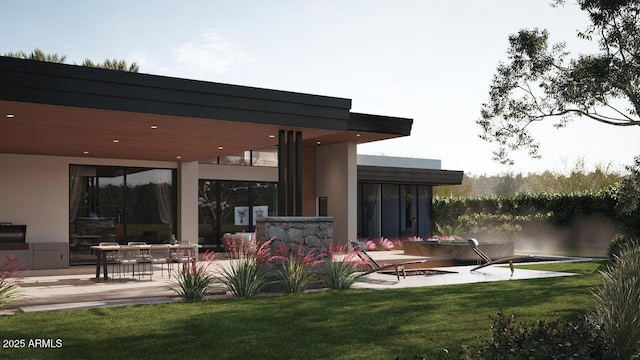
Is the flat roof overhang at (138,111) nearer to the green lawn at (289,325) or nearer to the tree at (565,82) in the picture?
the green lawn at (289,325)

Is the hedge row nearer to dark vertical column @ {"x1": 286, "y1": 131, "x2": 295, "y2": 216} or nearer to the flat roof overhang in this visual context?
the flat roof overhang

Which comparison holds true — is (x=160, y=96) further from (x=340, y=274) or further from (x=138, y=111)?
(x=340, y=274)

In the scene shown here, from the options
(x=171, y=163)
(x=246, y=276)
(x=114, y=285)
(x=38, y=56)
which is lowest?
(x=114, y=285)

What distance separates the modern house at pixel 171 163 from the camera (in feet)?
34.5

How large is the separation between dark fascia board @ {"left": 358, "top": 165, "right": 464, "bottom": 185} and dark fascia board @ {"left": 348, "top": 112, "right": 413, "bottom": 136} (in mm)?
5111

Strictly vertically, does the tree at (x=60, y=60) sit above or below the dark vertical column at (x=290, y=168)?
above

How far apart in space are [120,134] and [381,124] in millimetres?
7469

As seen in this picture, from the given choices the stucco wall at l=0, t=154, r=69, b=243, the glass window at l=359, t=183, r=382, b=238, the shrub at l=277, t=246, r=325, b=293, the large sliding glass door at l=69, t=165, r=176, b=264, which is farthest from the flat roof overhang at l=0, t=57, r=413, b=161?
the glass window at l=359, t=183, r=382, b=238

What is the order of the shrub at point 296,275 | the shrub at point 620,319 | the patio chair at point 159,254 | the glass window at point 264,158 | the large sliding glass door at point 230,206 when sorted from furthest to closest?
the glass window at point 264,158 < the large sliding glass door at point 230,206 < the patio chair at point 159,254 < the shrub at point 296,275 < the shrub at point 620,319

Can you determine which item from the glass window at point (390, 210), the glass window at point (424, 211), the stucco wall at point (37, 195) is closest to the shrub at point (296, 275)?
the stucco wall at point (37, 195)

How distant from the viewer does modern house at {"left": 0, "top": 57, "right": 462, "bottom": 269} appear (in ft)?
34.5

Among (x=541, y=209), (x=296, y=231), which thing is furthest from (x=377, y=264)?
(x=541, y=209)

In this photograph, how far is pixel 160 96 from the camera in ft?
35.2

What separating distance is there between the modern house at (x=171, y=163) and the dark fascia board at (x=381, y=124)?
0.03 metres
